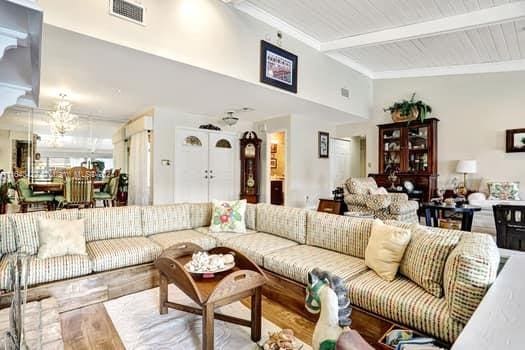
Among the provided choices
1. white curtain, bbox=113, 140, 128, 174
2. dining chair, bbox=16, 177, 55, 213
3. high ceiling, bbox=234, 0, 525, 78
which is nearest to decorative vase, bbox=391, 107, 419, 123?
high ceiling, bbox=234, 0, 525, 78

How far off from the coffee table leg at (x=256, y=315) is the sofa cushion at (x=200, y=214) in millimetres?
1832

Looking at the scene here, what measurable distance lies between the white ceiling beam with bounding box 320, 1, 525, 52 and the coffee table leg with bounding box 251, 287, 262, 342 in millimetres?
4529

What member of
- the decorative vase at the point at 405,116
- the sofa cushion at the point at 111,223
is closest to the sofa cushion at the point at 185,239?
the sofa cushion at the point at 111,223

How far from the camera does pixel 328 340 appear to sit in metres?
1.25

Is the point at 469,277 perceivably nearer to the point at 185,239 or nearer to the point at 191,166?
the point at 185,239

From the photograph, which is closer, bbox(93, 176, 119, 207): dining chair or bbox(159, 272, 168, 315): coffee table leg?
bbox(159, 272, 168, 315): coffee table leg

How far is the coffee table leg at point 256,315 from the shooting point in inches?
77.7

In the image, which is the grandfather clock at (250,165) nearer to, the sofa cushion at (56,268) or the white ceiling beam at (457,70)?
the white ceiling beam at (457,70)

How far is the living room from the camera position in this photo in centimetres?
165

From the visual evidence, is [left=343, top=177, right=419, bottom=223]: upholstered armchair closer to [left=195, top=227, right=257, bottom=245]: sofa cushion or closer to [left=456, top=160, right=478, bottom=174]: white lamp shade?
[left=456, top=160, right=478, bottom=174]: white lamp shade

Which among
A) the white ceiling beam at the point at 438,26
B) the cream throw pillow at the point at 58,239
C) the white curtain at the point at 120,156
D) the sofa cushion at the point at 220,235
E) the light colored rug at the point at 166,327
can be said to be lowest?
the light colored rug at the point at 166,327

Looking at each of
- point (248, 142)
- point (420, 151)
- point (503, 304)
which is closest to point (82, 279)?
point (503, 304)

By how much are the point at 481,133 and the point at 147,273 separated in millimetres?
6722

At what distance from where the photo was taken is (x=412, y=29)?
15.0 ft
